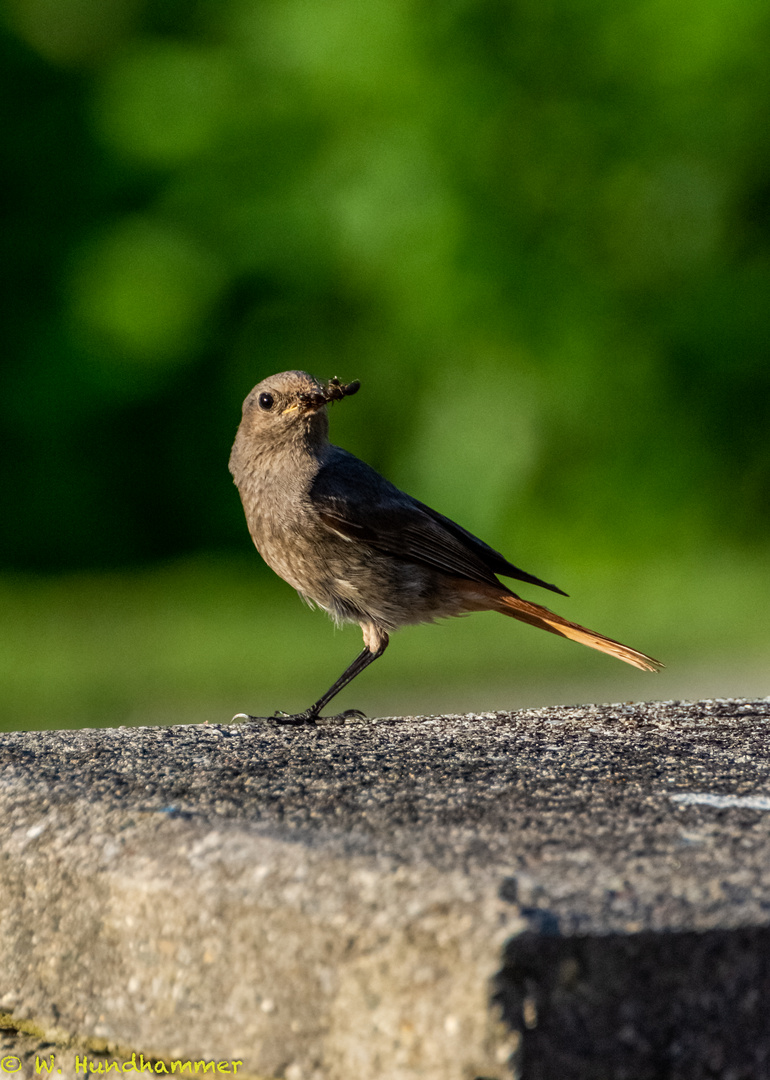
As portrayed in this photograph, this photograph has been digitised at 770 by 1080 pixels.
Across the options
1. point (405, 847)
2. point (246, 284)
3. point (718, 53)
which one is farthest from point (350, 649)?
point (405, 847)

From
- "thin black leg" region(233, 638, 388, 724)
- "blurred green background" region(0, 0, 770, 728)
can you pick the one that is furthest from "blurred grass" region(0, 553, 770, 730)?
"thin black leg" region(233, 638, 388, 724)

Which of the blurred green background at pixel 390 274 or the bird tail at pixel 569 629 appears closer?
the bird tail at pixel 569 629

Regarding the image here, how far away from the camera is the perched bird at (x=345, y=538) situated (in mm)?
3877

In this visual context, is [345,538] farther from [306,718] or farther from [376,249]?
[376,249]

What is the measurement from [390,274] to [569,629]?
7.61m

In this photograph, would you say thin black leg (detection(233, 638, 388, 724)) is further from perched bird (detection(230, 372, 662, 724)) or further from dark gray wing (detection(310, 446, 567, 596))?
dark gray wing (detection(310, 446, 567, 596))

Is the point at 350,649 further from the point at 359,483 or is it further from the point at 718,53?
the point at 359,483

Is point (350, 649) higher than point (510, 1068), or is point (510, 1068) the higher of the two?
point (350, 649)

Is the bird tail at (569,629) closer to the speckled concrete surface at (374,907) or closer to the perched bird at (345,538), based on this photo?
the perched bird at (345,538)

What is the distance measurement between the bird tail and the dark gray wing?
85mm

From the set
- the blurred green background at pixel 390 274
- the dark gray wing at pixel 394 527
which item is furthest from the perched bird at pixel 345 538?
the blurred green background at pixel 390 274

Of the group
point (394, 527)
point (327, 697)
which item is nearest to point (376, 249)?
point (394, 527)

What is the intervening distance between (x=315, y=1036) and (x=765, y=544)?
10.2 m

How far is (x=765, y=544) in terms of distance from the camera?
11328mm
